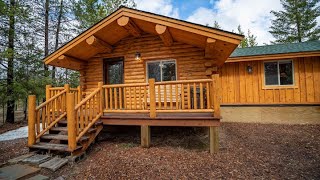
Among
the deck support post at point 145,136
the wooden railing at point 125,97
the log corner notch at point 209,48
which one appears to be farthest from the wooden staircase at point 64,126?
the log corner notch at point 209,48

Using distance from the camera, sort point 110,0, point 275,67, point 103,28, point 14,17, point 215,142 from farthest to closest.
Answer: point 110,0, point 14,17, point 275,67, point 103,28, point 215,142

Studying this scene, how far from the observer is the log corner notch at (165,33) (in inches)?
228

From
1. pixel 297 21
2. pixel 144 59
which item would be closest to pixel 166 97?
pixel 144 59

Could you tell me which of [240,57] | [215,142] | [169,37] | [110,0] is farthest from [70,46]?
[110,0]

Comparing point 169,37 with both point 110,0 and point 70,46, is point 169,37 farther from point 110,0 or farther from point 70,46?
point 110,0

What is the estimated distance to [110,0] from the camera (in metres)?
16.7

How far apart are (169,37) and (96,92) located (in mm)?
3124

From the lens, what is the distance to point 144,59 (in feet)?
24.4

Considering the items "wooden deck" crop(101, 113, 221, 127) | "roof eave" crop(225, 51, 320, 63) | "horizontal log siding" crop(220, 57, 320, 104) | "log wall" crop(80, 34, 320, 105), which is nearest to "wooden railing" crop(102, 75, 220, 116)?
"wooden deck" crop(101, 113, 221, 127)

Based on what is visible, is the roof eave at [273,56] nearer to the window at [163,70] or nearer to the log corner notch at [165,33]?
the window at [163,70]

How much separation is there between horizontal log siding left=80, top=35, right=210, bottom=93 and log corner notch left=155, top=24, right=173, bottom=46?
0.40 meters

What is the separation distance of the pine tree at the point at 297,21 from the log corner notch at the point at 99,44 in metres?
20.1

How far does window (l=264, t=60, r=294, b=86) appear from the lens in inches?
352

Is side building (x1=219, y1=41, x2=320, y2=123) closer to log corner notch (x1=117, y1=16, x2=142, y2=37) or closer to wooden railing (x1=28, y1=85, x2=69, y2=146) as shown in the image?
log corner notch (x1=117, y1=16, x2=142, y2=37)
